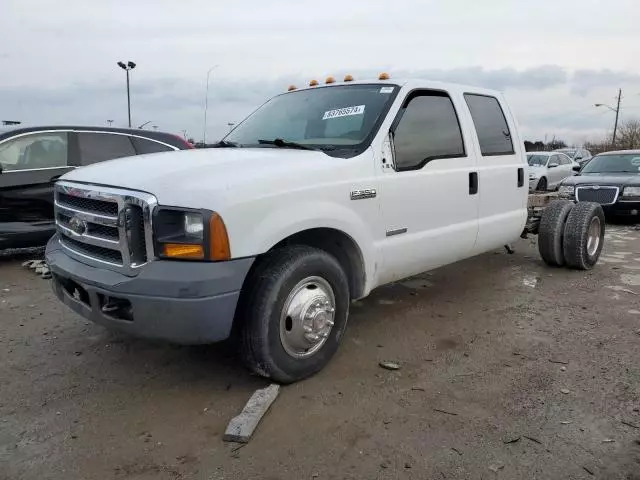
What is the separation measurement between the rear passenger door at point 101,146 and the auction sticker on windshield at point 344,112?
3.87 metres

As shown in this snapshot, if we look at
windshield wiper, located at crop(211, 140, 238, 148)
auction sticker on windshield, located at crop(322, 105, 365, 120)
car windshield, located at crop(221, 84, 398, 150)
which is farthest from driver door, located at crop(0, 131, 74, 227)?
auction sticker on windshield, located at crop(322, 105, 365, 120)

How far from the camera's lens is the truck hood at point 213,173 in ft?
9.59

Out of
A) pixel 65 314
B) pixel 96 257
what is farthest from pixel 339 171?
pixel 65 314

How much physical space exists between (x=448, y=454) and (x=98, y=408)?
1.99 m

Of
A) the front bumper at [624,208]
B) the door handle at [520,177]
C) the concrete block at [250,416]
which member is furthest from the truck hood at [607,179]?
the concrete block at [250,416]

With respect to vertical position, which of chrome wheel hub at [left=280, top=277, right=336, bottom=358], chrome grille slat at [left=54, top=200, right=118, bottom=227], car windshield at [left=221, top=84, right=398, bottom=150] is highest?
car windshield at [left=221, top=84, right=398, bottom=150]

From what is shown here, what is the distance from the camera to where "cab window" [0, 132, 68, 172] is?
642 cm

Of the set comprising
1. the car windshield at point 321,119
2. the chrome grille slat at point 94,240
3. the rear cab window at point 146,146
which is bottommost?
the chrome grille slat at point 94,240

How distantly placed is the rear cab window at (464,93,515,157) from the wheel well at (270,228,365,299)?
1876 millimetres

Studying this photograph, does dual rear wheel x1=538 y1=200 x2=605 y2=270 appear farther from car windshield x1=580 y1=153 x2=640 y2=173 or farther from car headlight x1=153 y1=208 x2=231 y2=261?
car windshield x1=580 y1=153 x2=640 y2=173

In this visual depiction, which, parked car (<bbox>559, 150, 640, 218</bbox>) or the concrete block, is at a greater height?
parked car (<bbox>559, 150, 640, 218</bbox>)

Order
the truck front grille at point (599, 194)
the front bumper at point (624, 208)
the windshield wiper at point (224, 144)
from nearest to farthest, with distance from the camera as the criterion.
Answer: the windshield wiper at point (224, 144) < the front bumper at point (624, 208) < the truck front grille at point (599, 194)

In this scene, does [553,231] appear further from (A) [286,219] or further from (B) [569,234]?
(A) [286,219]

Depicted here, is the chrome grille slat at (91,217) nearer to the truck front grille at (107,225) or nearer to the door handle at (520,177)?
the truck front grille at (107,225)
